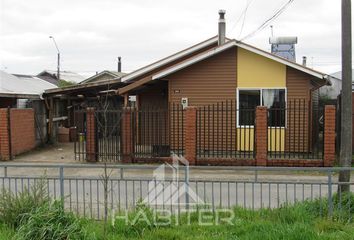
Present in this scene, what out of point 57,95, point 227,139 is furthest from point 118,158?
point 57,95

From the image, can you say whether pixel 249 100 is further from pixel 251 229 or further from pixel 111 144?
pixel 251 229

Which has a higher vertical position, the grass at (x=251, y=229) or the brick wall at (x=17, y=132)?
the brick wall at (x=17, y=132)

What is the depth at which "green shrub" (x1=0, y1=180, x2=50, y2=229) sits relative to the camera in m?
6.44

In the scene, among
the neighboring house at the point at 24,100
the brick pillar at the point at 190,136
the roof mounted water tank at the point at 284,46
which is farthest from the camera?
the roof mounted water tank at the point at 284,46

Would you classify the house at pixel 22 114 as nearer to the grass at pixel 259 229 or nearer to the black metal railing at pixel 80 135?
the black metal railing at pixel 80 135

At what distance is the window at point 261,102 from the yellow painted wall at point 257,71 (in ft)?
0.77

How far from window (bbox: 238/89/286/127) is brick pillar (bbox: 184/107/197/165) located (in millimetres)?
2366

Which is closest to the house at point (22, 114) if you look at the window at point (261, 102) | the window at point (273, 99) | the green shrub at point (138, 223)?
the window at point (261, 102)

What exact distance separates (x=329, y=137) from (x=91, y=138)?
760cm

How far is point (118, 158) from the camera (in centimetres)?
1583

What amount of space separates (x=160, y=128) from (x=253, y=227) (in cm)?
985

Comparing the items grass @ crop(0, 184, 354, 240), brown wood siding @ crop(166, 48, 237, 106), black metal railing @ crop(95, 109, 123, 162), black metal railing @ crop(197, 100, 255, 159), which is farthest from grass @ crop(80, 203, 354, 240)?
brown wood siding @ crop(166, 48, 237, 106)

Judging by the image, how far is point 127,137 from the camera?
1536cm

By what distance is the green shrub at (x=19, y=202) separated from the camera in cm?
644
